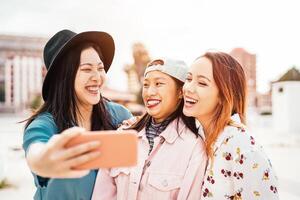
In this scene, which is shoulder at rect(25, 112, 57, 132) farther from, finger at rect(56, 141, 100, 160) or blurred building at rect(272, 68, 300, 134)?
blurred building at rect(272, 68, 300, 134)

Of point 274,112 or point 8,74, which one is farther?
point 8,74

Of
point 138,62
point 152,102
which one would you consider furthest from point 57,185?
point 138,62

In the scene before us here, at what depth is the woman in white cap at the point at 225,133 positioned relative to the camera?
121cm

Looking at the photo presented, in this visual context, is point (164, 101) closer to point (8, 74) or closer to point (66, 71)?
point (66, 71)

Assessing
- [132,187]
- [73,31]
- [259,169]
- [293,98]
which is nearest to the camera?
[259,169]

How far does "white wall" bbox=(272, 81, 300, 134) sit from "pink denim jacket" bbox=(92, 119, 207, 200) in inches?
439

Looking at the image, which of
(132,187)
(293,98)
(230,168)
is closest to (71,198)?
(132,187)

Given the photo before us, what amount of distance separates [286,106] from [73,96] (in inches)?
443

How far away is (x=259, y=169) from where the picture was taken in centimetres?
121

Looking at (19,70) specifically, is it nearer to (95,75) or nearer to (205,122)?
(95,75)

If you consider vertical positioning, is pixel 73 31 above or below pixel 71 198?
above

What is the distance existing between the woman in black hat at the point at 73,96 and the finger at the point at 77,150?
433 mm

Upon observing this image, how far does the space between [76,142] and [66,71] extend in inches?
29.4

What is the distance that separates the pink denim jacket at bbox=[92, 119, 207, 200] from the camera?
4.19ft
